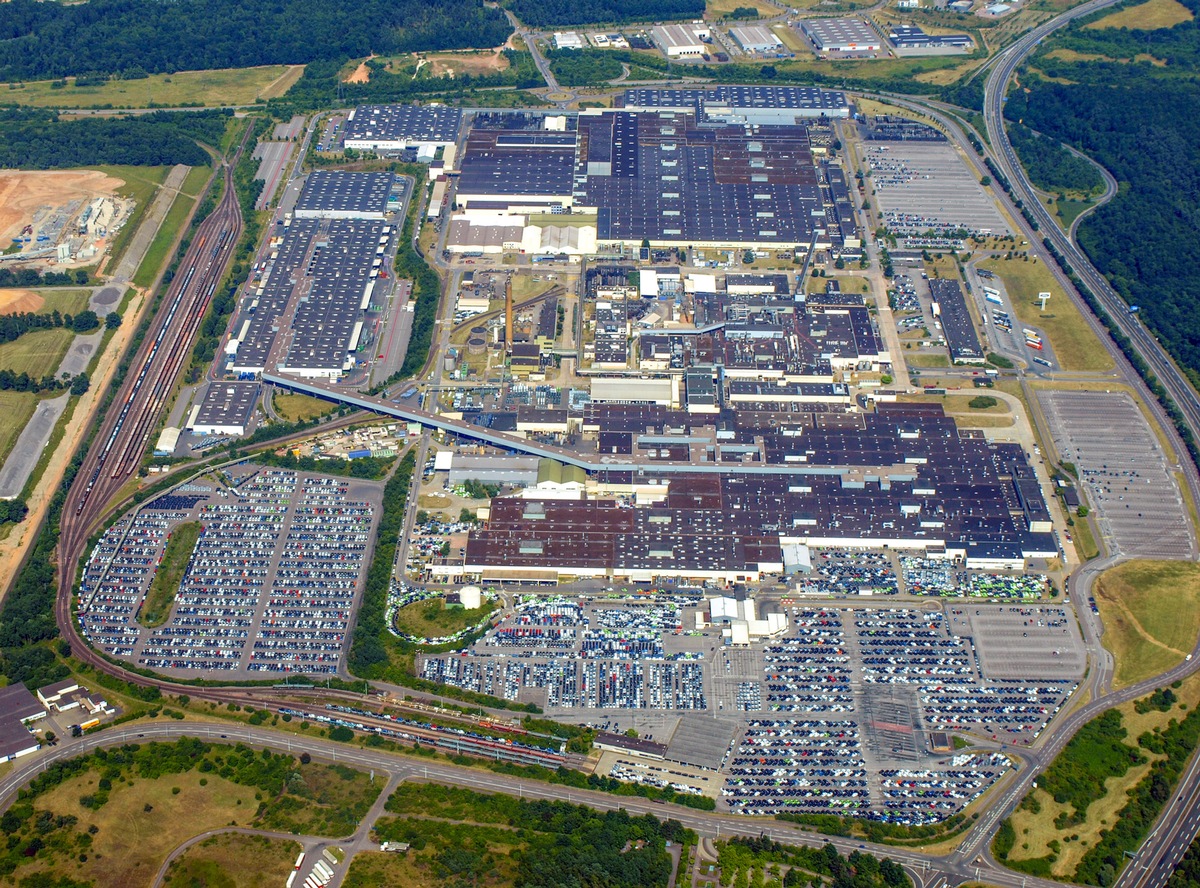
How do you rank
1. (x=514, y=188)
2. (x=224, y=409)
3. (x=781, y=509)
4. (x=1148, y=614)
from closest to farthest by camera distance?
(x=1148, y=614) < (x=781, y=509) < (x=224, y=409) < (x=514, y=188)

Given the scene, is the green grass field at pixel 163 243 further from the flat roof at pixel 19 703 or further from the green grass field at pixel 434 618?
the green grass field at pixel 434 618

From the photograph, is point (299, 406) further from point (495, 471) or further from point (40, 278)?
point (40, 278)

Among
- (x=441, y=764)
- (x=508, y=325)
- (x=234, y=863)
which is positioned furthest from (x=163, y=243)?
(x=234, y=863)

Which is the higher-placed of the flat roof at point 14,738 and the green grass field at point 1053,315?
the green grass field at point 1053,315

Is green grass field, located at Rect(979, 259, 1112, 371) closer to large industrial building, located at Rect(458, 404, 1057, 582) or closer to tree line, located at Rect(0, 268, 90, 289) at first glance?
large industrial building, located at Rect(458, 404, 1057, 582)

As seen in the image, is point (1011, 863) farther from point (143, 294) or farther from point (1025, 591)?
point (143, 294)

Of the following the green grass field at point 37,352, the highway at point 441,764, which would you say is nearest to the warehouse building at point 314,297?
the highway at point 441,764
